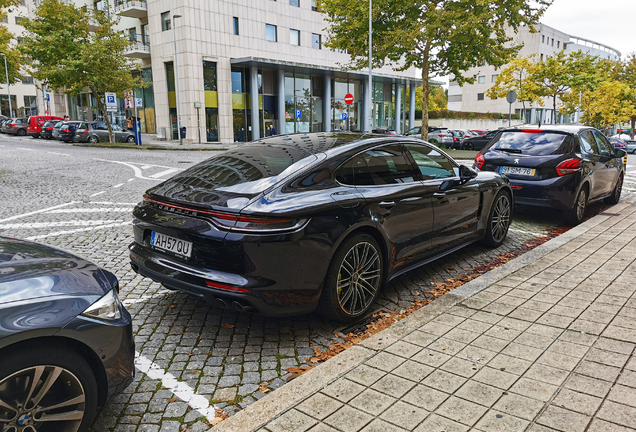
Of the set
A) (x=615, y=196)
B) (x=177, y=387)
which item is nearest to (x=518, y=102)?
(x=615, y=196)

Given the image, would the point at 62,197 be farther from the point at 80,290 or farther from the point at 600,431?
the point at 600,431

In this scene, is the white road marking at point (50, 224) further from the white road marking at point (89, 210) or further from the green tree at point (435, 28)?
the green tree at point (435, 28)

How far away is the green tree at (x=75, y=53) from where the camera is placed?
29.2 m

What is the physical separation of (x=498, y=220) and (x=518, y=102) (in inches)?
2867

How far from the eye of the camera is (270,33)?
1550 inches

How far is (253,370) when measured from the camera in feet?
11.4

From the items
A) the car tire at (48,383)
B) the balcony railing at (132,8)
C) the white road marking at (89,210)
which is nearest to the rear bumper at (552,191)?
the white road marking at (89,210)

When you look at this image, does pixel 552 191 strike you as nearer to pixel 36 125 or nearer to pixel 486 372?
pixel 486 372

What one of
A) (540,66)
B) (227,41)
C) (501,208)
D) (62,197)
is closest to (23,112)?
(227,41)

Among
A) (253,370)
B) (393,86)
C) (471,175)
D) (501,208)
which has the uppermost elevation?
(393,86)

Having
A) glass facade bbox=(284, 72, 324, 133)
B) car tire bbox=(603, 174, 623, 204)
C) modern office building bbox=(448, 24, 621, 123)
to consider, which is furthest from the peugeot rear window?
modern office building bbox=(448, 24, 621, 123)

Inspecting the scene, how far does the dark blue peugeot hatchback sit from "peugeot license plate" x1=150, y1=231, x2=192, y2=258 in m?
5.94

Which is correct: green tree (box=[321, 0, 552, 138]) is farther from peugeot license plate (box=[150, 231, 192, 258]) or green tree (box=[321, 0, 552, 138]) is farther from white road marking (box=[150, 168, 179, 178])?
peugeot license plate (box=[150, 231, 192, 258])

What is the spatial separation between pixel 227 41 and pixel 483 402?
122 ft
